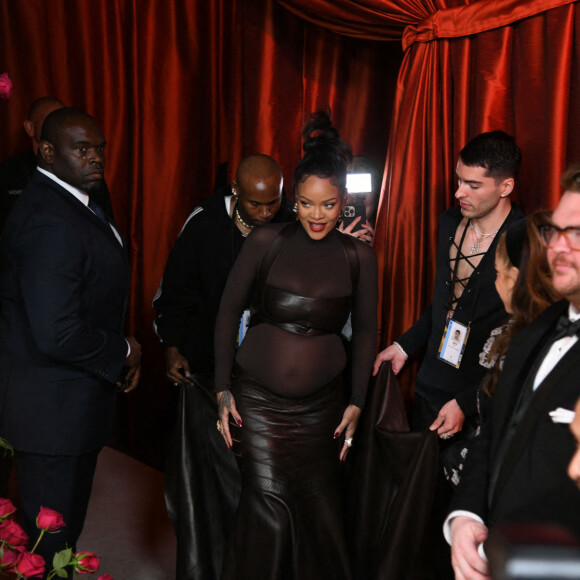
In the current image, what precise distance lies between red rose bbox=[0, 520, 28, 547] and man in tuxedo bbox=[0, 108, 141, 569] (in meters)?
0.73

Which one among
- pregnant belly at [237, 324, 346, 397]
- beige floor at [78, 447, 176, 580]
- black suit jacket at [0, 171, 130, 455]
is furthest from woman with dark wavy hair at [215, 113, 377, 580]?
beige floor at [78, 447, 176, 580]

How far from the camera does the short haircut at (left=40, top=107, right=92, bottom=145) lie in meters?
2.00

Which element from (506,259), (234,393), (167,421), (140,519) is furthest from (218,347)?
(167,421)

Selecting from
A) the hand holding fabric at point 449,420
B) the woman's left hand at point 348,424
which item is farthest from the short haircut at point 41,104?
the hand holding fabric at point 449,420

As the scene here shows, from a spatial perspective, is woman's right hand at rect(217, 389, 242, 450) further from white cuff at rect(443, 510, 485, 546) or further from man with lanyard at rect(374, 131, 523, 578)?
white cuff at rect(443, 510, 485, 546)

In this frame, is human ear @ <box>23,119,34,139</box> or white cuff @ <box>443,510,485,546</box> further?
human ear @ <box>23,119,34,139</box>

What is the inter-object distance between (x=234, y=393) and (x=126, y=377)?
35 cm

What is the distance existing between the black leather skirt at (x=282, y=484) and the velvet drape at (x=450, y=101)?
80 centimetres

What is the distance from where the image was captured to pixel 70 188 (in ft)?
6.53

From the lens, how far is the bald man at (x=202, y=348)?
2.32 meters

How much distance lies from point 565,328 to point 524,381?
13 centimetres

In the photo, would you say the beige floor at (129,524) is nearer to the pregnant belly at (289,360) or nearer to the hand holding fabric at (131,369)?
the hand holding fabric at (131,369)

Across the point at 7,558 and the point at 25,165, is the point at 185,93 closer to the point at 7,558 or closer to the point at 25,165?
the point at 25,165

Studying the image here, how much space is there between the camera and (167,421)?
3.75 meters
